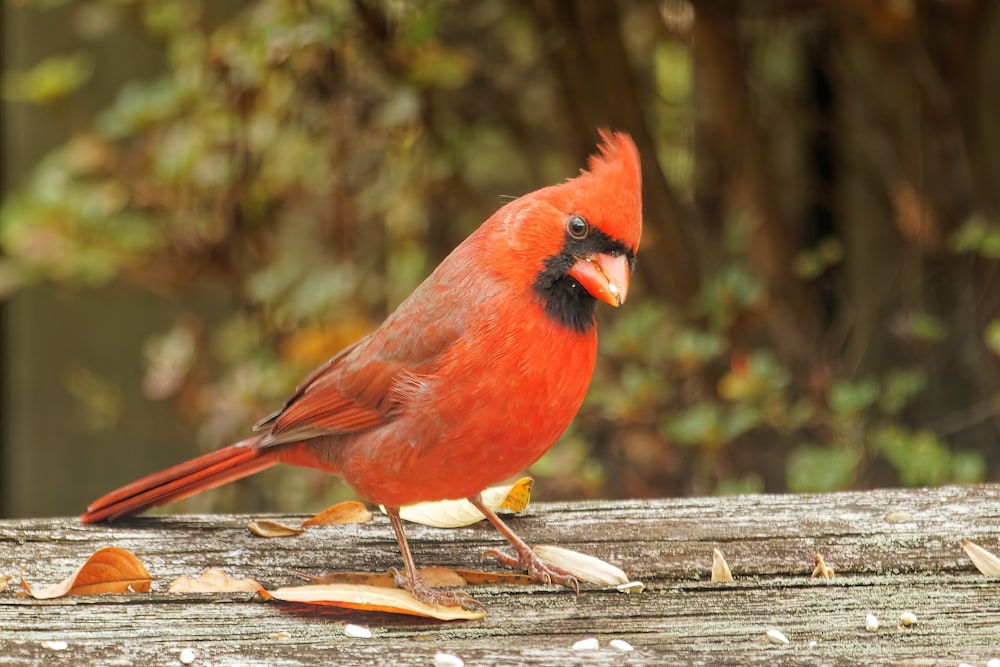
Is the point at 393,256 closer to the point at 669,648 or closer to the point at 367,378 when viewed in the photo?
the point at 367,378

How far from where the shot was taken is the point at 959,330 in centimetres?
413

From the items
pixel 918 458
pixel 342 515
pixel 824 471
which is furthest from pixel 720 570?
pixel 918 458

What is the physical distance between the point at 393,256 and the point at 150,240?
0.76 meters

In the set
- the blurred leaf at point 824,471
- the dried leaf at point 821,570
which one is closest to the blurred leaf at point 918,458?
the blurred leaf at point 824,471

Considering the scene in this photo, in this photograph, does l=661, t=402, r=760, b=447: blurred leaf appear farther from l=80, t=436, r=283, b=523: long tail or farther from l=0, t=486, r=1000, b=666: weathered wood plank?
l=80, t=436, r=283, b=523: long tail

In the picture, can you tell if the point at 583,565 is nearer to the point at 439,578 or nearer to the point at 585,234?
the point at 439,578

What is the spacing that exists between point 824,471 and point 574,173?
135 centimetres

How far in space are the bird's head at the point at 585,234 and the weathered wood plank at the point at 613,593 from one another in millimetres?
438

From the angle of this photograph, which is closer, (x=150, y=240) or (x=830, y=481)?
(x=830, y=481)

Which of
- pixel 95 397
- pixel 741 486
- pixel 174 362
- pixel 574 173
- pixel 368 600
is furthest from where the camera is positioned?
pixel 95 397

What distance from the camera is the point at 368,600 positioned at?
5.92 ft

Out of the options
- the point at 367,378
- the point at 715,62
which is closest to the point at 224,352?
the point at 715,62

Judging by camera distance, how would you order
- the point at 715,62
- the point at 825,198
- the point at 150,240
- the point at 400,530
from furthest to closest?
the point at 825,198
the point at 715,62
the point at 150,240
the point at 400,530

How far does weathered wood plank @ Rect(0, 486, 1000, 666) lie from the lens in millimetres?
1647
